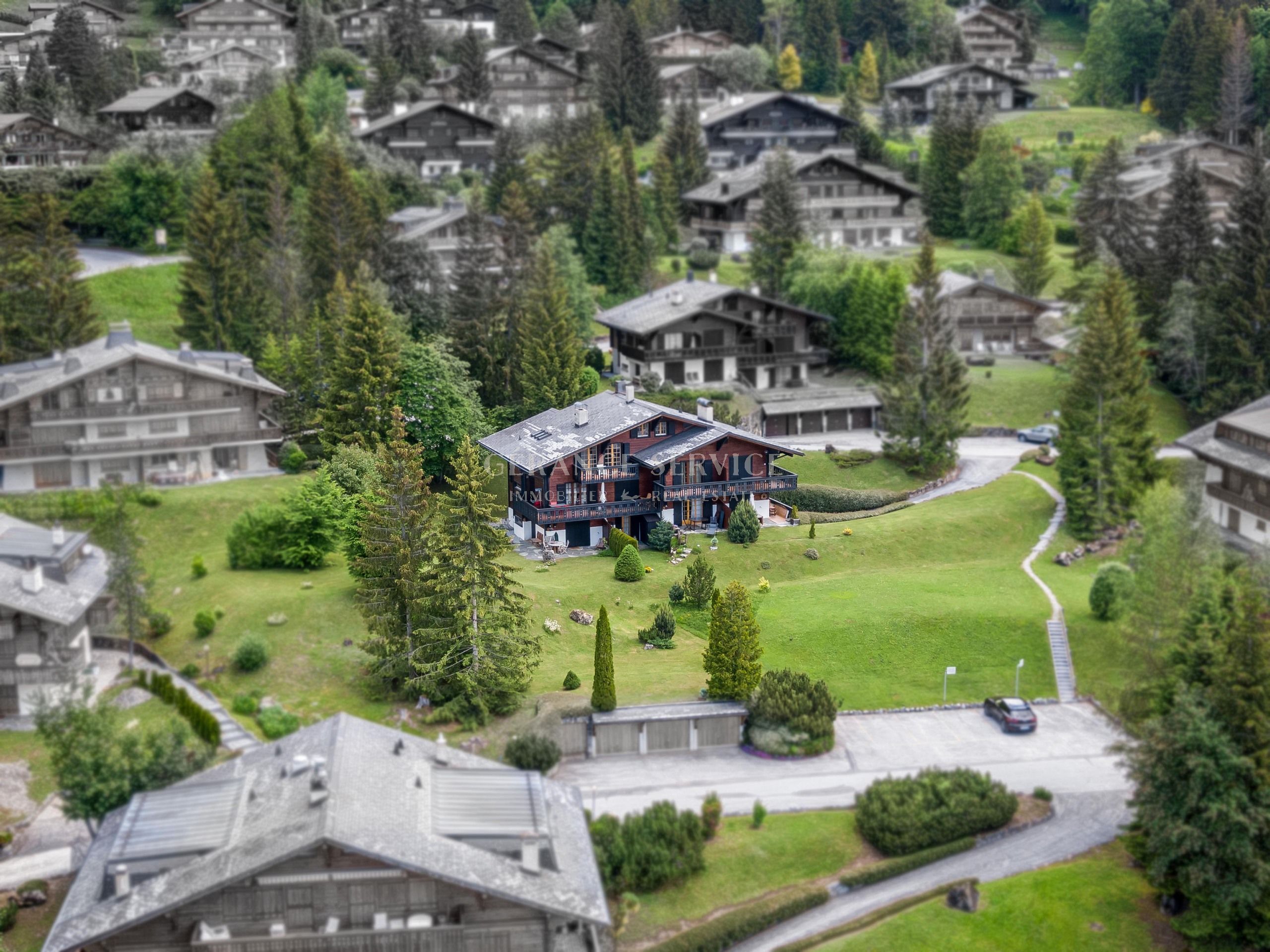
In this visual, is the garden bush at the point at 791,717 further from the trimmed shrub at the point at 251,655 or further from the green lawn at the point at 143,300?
the green lawn at the point at 143,300

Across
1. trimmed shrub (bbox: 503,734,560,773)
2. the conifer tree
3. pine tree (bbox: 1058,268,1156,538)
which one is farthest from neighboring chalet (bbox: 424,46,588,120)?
trimmed shrub (bbox: 503,734,560,773)

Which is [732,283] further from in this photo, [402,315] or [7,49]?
[7,49]

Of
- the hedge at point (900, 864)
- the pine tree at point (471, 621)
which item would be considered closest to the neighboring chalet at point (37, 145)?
the pine tree at point (471, 621)

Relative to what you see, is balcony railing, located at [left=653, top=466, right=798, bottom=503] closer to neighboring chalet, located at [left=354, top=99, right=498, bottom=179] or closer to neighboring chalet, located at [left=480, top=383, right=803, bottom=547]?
neighboring chalet, located at [left=480, top=383, right=803, bottom=547]

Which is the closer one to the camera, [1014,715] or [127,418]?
[1014,715]

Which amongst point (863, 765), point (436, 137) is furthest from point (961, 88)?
point (863, 765)

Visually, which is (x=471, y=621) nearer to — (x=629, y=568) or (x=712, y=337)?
(x=629, y=568)
